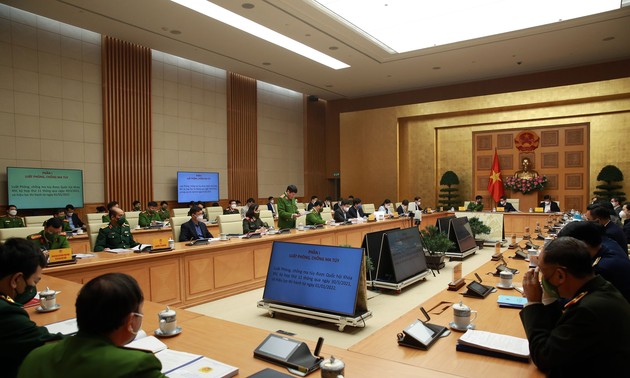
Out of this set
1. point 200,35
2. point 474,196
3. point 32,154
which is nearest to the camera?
point 32,154

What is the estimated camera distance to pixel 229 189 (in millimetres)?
12828

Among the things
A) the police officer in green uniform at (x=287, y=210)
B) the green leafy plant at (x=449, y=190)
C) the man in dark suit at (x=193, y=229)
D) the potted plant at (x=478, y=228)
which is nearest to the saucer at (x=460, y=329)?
the man in dark suit at (x=193, y=229)

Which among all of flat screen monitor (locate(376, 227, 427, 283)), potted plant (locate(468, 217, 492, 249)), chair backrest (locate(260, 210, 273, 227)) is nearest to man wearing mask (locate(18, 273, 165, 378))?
flat screen monitor (locate(376, 227, 427, 283))

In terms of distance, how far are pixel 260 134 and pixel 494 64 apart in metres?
7.53

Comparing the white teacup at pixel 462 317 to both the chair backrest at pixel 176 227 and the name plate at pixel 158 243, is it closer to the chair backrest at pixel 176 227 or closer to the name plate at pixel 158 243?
the name plate at pixel 158 243

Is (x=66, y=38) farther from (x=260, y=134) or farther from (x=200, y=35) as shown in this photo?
(x=260, y=134)

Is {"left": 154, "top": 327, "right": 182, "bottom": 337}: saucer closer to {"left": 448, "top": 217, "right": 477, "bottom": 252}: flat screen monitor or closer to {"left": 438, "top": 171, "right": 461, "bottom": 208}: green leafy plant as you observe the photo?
{"left": 448, "top": 217, "right": 477, "bottom": 252}: flat screen monitor

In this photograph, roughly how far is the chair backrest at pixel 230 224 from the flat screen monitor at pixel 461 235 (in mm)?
3422

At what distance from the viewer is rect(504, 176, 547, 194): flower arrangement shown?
12471 millimetres

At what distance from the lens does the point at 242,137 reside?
1329 cm

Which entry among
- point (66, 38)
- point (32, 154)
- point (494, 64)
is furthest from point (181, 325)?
point (494, 64)

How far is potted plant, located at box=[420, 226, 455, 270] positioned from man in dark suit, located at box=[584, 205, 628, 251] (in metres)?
2.01

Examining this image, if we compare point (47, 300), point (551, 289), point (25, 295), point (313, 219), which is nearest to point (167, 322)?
point (25, 295)

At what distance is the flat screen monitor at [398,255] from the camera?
454 cm
